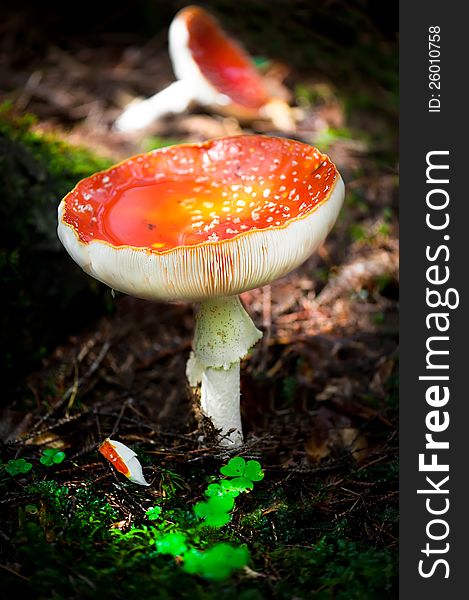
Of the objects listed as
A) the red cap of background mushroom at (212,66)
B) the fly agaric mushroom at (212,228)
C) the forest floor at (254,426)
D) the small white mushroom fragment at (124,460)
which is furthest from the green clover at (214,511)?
the red cap of background mushroom at (212,66)

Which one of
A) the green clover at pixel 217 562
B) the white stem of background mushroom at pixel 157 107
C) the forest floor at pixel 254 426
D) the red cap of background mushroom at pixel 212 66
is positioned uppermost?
the red cap of background mushroom at pixel 212 66

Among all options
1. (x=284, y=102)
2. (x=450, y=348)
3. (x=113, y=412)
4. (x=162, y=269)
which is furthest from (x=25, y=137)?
(x=450, y=348)

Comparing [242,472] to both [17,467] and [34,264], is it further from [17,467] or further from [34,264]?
[34,264]

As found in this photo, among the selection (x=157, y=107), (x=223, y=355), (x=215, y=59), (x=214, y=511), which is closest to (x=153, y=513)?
(x=214, y=511)

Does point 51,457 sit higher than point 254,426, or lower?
higher

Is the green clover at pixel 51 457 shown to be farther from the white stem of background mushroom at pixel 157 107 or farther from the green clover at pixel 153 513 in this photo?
the white stem of background mushroom at pixel 157 107

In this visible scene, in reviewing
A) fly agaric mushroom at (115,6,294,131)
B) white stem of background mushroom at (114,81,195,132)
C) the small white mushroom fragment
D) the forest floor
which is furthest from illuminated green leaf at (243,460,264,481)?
white stem of background mushroom at (114,81,195,132)
